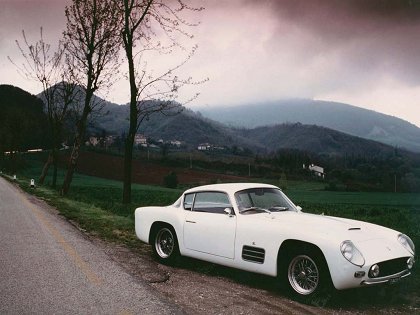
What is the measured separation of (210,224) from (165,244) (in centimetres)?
Answer: 136

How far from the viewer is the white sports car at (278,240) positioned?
550 centimetres

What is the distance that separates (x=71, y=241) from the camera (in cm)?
957

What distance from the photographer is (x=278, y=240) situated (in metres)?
6.00

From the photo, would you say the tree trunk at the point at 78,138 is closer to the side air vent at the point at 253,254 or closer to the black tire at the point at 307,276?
the side air vent at the point at 253,254

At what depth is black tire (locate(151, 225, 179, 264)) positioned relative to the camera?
7.72 meters

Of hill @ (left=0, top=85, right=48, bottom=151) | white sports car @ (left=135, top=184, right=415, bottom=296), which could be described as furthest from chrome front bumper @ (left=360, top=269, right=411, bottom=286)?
hill @ (left=0, top=85, right=48, bottom=151)

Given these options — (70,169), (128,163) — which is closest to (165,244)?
(128,163)

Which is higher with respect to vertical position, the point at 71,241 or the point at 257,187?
the point at 257,187

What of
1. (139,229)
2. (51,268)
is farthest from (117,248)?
(51,268)

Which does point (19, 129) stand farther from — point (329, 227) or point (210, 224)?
point (329, 227)

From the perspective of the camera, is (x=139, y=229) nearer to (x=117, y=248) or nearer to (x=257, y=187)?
(x=117, y=248)

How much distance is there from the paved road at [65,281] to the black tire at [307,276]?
165 centimetres

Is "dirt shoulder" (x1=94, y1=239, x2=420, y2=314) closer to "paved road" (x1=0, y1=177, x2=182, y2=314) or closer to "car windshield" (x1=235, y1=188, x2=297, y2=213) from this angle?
"paved road" (x1=0, y1=177, x2=182, y2=314)

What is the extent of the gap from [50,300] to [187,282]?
2.01 m
